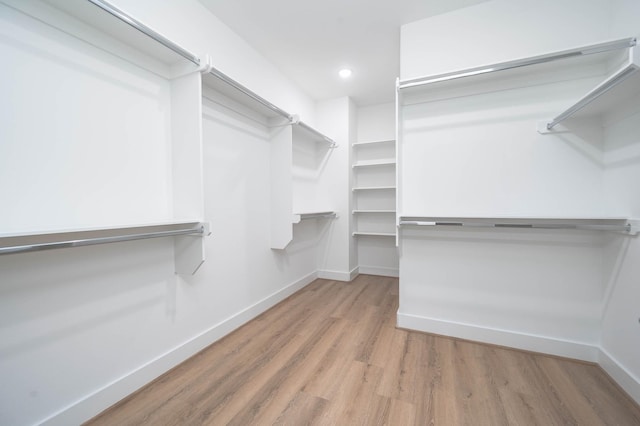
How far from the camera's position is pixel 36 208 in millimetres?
1124

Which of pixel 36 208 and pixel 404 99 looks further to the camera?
pixel 404 99

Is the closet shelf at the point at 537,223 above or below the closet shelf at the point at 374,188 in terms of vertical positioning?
below

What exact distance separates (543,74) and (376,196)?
2365mm

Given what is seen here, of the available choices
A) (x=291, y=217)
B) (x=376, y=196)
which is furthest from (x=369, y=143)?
(x=291, y=217)

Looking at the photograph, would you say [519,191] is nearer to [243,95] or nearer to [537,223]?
[537,223]

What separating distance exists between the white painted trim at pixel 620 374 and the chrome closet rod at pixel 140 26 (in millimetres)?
3175

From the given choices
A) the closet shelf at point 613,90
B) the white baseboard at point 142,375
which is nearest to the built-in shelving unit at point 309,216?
the white baseboard at point 142,375

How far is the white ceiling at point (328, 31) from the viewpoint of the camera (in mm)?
1963

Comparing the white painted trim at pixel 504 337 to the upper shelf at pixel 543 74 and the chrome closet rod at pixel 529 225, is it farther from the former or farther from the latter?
the upper shelf at pixel 543 74

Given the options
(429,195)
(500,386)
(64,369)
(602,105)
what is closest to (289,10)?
(429,195)

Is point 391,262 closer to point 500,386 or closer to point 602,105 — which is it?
point 500,386

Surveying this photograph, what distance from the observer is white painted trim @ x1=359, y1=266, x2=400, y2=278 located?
3877 millimetres

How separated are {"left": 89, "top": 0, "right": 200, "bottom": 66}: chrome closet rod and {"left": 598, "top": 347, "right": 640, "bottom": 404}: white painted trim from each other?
10.4 feet

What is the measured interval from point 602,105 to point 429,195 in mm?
1129
